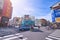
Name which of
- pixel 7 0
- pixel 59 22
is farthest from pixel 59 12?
pixel 7 0

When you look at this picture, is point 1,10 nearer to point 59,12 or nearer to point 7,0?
point 7,0

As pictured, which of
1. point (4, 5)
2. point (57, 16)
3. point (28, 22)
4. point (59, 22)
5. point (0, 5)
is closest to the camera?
point (28, 22)

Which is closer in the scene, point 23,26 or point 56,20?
point 23,26

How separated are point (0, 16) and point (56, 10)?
1422 cm

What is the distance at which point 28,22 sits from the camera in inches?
762

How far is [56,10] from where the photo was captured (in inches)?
1405

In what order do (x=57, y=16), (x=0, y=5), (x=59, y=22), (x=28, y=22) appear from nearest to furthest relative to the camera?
(x=28, y=22)
(x=0, y=5)
(x=57, y=16)
(x=59, y=22)

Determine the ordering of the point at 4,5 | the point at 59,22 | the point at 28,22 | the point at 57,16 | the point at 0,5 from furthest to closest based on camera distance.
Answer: the point at 59,22 < the point at 57,16 < the point at 4,5 < the point at 0,5 < the point at 28,22

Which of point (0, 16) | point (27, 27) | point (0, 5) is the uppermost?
point (0, 5)

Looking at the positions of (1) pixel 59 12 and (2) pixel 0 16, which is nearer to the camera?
(2) pixel 0 16

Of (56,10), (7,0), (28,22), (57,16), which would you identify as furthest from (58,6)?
(28,22)

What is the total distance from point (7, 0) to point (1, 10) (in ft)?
13.5

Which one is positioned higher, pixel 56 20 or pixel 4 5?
pixel 4 5

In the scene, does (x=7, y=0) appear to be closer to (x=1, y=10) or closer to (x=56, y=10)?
(x=1, y=10)
